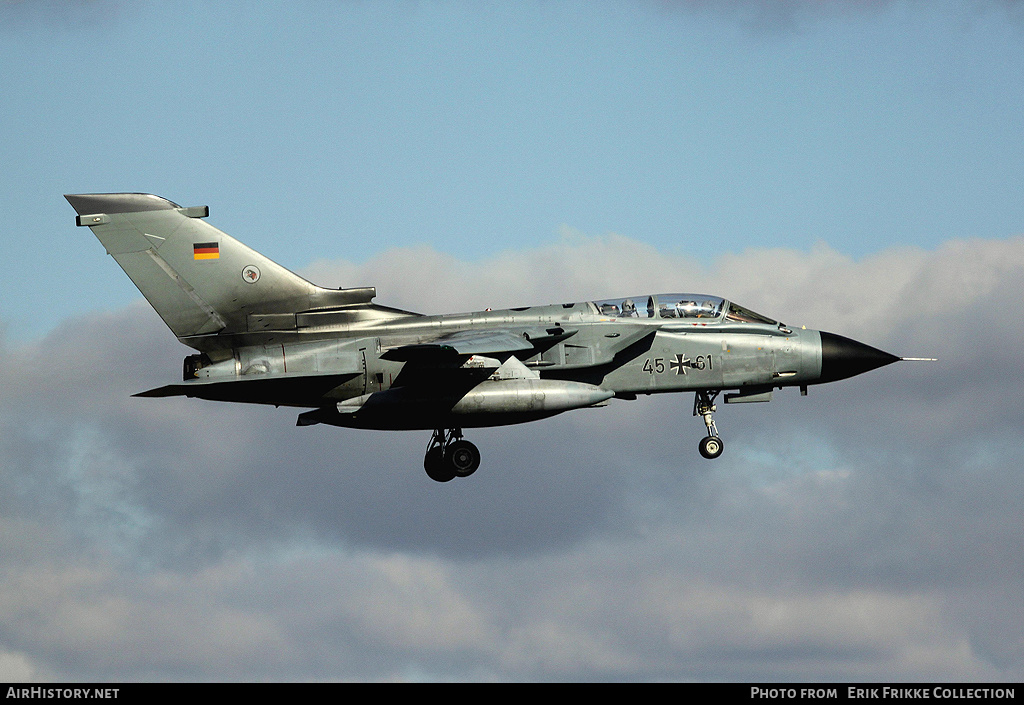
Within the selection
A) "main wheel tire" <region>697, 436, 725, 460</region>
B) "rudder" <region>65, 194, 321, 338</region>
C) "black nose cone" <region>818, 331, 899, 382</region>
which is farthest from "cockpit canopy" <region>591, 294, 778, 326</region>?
"rudder" <region>65, 194, 321, 338</region>

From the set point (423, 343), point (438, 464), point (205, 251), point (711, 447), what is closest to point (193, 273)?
point (205, 251)

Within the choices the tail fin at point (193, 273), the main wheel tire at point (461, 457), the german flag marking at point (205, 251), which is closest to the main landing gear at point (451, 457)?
the main wheel tire at point (461, 457)

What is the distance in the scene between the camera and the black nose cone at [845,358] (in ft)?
105

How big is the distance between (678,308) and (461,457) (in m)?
6.13

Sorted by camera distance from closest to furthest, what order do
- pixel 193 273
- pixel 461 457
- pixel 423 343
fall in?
1. pixel 423 343
2. pixel 193 273
3. pixel 461 457

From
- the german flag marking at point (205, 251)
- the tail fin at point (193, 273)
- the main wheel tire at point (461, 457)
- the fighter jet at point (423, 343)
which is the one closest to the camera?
the fighter jet at point (423, 343)

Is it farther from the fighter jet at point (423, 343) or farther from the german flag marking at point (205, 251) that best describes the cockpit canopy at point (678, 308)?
the german flag marking at point (205, 251)

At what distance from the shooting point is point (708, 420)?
32438mm

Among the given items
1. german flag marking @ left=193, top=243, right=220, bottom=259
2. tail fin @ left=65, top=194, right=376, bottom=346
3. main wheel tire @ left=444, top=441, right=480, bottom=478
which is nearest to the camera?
tail fin @ left=65, top=194, right=376, bottom=346

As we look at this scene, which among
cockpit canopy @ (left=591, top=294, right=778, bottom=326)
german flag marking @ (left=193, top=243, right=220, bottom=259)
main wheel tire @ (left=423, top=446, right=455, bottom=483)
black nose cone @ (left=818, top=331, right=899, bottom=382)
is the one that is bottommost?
main wheel tire @ (left=423, top=446, right=455, bottom=483)

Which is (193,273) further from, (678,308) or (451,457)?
(678,308)

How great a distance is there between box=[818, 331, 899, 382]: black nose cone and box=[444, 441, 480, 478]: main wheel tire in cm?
840

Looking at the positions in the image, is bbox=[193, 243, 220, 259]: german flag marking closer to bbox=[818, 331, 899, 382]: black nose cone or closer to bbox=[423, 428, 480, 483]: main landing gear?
bbox=[423, 428, 480, 483]: main landing gear

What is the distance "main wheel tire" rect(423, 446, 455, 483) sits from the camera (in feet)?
105
